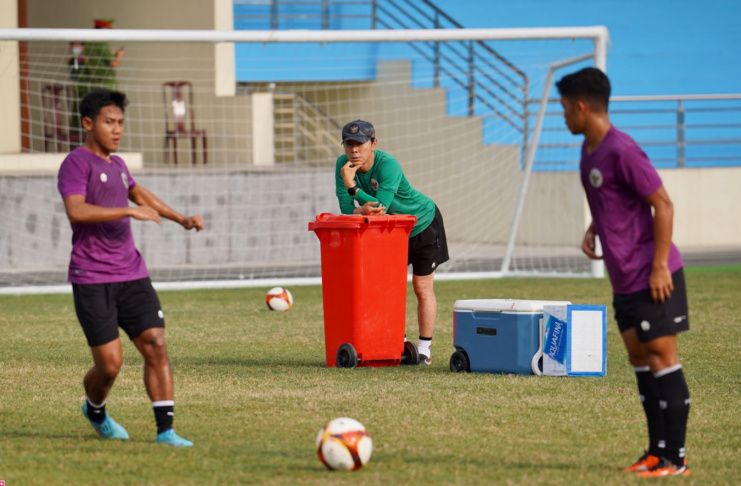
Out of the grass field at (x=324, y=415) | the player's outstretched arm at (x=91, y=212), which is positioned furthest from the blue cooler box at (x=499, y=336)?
the player's outstretched arm at (x=91, y=212)

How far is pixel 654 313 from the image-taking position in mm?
5906

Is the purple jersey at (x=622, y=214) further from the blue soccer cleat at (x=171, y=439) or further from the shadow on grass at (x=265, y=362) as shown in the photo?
the shadow on grass at (x=265, y=362)

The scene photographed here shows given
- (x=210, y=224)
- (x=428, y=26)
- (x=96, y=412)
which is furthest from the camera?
(x=428, y=26)

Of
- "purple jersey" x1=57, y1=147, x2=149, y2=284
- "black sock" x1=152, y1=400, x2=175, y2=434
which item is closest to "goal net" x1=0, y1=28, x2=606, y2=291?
"purple jersey" x1=57, y1=147, x2=149, y2=284

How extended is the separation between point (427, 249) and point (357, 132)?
1.17m

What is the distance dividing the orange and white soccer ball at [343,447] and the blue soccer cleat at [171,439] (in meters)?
0.91

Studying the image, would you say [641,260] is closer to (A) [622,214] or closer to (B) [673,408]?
(A) [622,214]

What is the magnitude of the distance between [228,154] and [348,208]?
13057 millimetres

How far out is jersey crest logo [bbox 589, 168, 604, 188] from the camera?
6.01 metres

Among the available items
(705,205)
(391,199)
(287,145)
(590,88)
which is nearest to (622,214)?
(590,88)

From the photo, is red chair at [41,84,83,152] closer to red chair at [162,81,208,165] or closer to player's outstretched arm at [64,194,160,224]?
red chair at [162,81,208,165]

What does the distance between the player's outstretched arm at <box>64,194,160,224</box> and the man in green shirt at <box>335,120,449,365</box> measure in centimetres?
346

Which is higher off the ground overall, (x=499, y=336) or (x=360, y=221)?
(x=360, y=221)

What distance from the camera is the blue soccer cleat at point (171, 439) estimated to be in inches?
265
